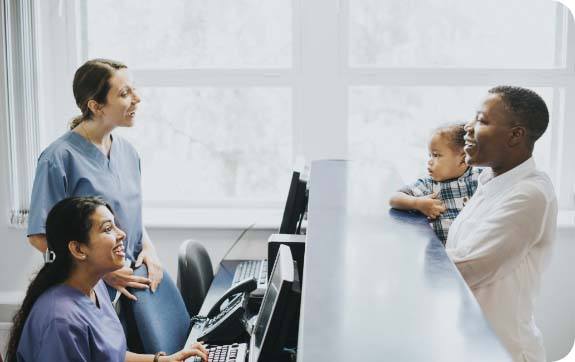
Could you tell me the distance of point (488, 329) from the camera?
0.89 meters

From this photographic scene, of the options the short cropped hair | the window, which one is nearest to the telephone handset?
the short cropped hair

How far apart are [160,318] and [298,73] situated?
5.64ft

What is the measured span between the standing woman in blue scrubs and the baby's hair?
106 centimetres

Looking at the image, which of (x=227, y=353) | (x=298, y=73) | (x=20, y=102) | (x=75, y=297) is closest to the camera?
(x=75, y=297)

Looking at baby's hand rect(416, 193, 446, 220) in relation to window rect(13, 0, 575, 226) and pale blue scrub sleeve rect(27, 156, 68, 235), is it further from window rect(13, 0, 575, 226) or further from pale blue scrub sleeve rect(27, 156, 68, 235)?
window rect(13, 0, 575, 226)

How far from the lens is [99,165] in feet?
7.36

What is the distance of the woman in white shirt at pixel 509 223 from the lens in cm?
140

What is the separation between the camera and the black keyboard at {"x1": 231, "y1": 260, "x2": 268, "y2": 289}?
98.7 inches

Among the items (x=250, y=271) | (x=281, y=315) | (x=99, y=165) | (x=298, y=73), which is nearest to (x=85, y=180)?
(x=99, y=165)

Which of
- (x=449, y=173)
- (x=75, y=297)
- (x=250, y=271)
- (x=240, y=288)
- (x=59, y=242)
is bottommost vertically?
(x=250, y=271)

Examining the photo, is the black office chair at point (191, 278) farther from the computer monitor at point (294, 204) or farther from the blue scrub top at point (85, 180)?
the computer monitor at point (294, 204)

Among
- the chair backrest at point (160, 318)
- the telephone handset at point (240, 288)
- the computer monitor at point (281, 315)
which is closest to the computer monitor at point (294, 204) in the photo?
the telephone handset at point (240, 288)

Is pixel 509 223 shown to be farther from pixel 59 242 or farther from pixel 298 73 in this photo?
pixel 298 73

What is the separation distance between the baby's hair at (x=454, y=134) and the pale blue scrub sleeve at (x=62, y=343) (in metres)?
1.28
